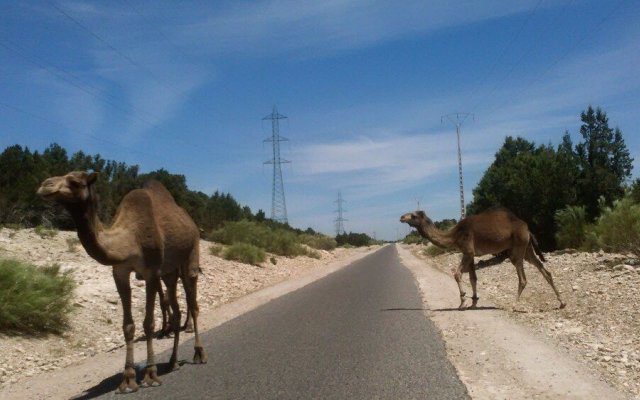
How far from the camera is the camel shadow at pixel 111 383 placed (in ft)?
22.9

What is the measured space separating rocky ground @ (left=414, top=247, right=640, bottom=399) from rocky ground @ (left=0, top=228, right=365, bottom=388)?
24.9 feet

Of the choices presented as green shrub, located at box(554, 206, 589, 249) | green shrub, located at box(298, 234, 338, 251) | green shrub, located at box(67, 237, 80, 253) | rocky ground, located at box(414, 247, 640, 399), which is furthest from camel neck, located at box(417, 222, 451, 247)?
green shrub, located at box(298, 234, 338, 251)

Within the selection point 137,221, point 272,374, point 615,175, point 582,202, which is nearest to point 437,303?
point 272,374

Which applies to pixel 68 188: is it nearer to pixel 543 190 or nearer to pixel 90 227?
pixel 90 227

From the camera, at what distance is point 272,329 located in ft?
37.6

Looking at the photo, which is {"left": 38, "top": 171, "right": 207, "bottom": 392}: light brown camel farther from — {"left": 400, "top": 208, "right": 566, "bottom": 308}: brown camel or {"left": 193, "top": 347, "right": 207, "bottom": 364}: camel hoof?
{"left": 400, "top": 208, "right": 566, "bottom": 308}: brown camel

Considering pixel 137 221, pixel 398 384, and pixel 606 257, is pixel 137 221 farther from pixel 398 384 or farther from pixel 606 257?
pixel 606 257

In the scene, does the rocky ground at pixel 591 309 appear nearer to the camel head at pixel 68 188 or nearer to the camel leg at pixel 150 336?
the camel leg at pixel 150 336

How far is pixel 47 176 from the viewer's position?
28.8 metres

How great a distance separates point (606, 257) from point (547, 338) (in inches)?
400

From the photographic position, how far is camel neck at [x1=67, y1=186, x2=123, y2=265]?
633cm

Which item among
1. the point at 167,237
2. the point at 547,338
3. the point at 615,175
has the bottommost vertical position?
the point at 547,338

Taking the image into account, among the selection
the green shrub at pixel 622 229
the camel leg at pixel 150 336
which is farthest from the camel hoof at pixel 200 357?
the green shrub at pixel 622 229

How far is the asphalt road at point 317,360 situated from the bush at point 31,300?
277 cm
